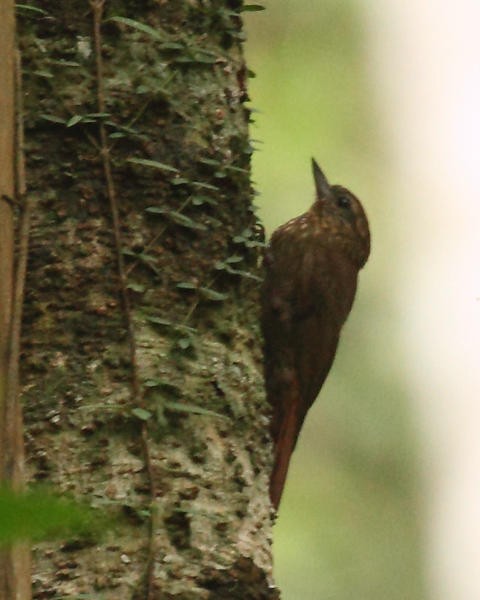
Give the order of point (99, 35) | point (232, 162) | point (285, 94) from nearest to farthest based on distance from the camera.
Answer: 1. point (99, 35)
2. point (232, 162)
3. point (285, 94)

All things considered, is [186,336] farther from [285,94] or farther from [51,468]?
[285,94]

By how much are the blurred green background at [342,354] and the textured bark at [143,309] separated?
175 inches

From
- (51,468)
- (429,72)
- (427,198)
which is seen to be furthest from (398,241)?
(51,468)

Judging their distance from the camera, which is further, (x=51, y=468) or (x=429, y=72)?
(x=429, y=72)

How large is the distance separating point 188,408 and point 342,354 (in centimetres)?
530

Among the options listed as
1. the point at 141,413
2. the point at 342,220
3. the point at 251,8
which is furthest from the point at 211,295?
the point at 342,220

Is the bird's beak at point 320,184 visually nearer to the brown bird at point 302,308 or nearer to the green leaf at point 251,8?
the brown bird at point 302,308

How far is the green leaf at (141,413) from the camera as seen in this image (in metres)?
1.99

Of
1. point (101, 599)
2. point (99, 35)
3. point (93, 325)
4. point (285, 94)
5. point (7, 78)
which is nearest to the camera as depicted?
point (7, 78)

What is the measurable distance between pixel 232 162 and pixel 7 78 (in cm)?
112

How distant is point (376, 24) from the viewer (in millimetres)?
7871

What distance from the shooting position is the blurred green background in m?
6.92

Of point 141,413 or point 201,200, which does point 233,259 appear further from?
point 141,413

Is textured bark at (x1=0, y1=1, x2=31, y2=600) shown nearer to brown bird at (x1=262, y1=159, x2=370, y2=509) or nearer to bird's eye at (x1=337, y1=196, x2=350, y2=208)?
brown bird at (x1=262, y1=159, x2=370, y2=509)
